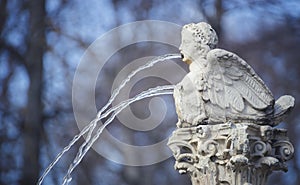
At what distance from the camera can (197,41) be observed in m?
7.19

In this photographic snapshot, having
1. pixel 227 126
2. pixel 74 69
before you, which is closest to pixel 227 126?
pixel 227 126

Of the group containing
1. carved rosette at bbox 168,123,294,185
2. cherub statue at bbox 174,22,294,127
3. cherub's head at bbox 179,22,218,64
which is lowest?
carved rosette at bbox 168,123,294,185

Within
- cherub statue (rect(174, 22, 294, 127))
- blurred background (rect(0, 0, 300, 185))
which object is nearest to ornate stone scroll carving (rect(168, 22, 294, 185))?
cherub statue (rect(174, 22, 294, 127))

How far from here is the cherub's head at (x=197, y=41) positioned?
7.18 meters

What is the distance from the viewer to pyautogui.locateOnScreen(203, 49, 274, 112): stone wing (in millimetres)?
6879

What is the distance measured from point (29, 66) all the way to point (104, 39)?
1.84m

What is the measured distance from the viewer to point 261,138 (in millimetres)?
6777

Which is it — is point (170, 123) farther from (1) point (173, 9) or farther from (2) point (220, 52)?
(2) point (220, 52)

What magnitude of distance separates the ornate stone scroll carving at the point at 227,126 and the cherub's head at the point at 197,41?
8 centimetres

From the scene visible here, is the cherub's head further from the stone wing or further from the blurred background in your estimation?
the blurred background

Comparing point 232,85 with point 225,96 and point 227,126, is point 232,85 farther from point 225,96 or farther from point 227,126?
point 227,126

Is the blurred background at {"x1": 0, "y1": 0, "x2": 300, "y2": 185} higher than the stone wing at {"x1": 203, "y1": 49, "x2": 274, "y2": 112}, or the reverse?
the blurred background at {"x1": 0, "y1": 0, "x2": 300, "y2": 185}

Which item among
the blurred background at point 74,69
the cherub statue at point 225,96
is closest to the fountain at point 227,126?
the cherub statue at point 225,96

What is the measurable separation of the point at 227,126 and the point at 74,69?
12342 mm
